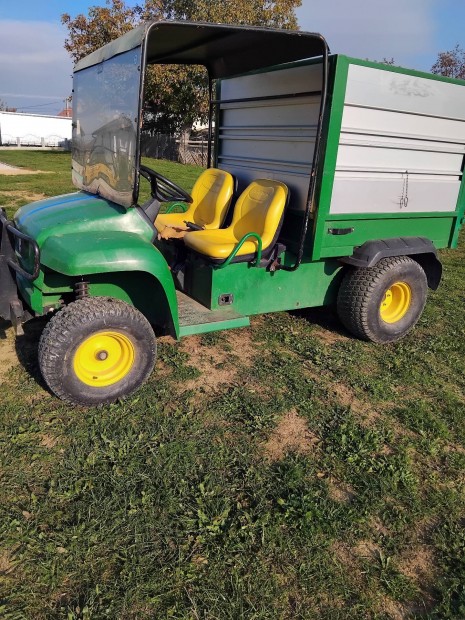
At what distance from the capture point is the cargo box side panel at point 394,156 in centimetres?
374

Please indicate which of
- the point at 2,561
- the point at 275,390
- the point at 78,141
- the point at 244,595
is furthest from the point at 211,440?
the point at 78,141

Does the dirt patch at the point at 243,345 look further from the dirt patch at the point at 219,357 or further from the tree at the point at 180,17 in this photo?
the tree at the point at 180,17

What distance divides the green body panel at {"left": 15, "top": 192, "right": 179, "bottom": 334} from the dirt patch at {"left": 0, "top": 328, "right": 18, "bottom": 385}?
59 cm

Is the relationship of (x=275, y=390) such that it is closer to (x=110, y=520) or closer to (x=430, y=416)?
(x=430, y=416)

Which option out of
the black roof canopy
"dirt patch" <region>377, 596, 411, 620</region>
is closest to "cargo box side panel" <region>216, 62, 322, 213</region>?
the black roof canopy

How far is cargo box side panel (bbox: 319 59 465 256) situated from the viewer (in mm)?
3736

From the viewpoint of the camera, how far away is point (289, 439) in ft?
10.1

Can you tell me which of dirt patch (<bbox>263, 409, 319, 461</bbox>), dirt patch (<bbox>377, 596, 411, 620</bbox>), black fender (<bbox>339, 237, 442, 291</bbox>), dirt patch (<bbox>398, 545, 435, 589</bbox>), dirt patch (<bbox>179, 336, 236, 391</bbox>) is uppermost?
black fender (<bbox>339, 237, 442, 291</bbox>)

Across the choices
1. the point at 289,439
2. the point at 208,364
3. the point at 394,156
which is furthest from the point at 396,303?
the point at 289,439

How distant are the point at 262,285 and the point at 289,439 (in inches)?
53.8

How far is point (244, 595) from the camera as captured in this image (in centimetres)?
206

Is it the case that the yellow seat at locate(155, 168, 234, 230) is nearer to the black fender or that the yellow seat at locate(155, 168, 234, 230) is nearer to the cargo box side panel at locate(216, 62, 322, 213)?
the cargo box side panel at locate(216, 62, 322, 213)

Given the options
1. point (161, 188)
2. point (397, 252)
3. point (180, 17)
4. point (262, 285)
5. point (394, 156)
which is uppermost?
point (180, 17)

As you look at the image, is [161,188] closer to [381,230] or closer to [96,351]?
[96,351]
